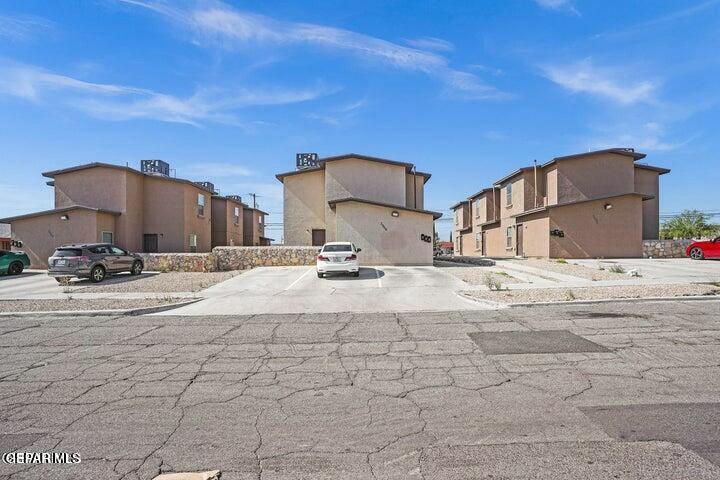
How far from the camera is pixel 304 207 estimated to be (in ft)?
93.9

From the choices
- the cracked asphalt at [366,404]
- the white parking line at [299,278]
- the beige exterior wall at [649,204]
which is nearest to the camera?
the cracked asphalt at [366,404]

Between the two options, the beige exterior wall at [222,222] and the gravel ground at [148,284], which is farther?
the beige exterior wall at [222,222]

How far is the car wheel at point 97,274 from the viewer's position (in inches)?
710

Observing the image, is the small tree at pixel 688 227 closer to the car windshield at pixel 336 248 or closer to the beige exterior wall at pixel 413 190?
the beige exterior wall at pixel 413 190

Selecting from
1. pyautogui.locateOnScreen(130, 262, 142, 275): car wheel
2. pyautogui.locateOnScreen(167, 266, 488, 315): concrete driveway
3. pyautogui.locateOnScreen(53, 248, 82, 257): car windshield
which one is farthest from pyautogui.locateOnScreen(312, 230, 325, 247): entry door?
pyautogui.locateOnScreen(53, 248, 82, 257): car windshield

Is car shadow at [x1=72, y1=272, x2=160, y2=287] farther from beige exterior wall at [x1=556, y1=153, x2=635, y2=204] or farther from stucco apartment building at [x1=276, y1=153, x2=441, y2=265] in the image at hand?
beige exterior wall at [x1=556, y1=153, x2=635, y2=204]

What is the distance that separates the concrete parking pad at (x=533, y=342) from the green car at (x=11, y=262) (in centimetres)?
2494

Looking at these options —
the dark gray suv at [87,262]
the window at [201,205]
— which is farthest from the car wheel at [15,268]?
the window at [201,205]

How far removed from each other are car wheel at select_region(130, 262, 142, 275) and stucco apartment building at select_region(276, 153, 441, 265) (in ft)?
32.3

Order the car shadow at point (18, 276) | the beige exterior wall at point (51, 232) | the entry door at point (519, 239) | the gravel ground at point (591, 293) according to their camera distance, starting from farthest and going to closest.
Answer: the entry door at point (519, 239), the beige exterior wall at point (51, 232), the car shadow at point (18, 276), the gravel ground at point (591, 293)

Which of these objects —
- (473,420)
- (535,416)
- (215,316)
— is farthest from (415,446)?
(215,316)

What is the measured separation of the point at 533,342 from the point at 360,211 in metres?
16.8

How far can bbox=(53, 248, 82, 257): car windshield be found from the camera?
1761cm

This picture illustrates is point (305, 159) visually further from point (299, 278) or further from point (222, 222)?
point (299, 278)
